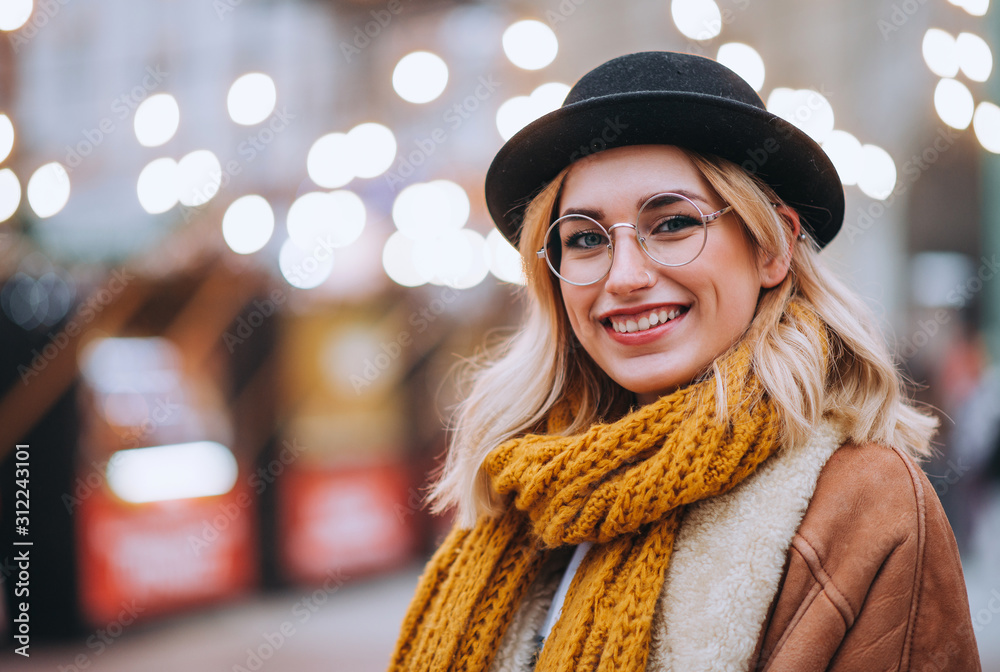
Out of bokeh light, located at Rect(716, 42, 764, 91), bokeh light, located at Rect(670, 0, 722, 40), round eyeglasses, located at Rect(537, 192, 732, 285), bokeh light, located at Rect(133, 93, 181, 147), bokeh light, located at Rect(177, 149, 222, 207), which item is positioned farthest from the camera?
bokeh light, located at Rect(177, 149, 222, 207)

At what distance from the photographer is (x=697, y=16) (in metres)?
3.01

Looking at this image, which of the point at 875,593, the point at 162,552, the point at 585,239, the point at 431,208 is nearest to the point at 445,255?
the point at 431,208

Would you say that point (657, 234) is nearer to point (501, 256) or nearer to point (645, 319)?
point (645, 319)

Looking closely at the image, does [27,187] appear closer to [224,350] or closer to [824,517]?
[224,350]

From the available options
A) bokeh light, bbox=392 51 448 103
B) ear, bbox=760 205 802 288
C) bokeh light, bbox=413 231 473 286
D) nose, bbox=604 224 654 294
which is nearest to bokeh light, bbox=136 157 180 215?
bokeh light, bbox=392 51 448 103

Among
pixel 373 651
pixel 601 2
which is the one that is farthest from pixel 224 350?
pixel 601 2

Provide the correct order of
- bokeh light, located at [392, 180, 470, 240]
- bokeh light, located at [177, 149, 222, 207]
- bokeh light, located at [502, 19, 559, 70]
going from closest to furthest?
1. bokeh light, located at [502, 19, 559, 70]
2. bokeh light, located at [177, 149, 222, 207]
3. bokeh light, located at [392, 180, 470, 240]

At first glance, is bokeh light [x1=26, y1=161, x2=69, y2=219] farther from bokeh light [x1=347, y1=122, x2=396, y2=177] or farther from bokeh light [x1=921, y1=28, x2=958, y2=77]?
bokeh light [x1=921, y1=28, x2=958, y2=77]

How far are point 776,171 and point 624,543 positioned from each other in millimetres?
789

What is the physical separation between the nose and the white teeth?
0.06m

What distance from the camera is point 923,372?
21.9ft

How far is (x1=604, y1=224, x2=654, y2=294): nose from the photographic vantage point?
1.23 m

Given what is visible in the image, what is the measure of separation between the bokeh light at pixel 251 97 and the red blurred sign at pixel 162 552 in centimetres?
285

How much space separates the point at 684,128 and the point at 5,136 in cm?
398
